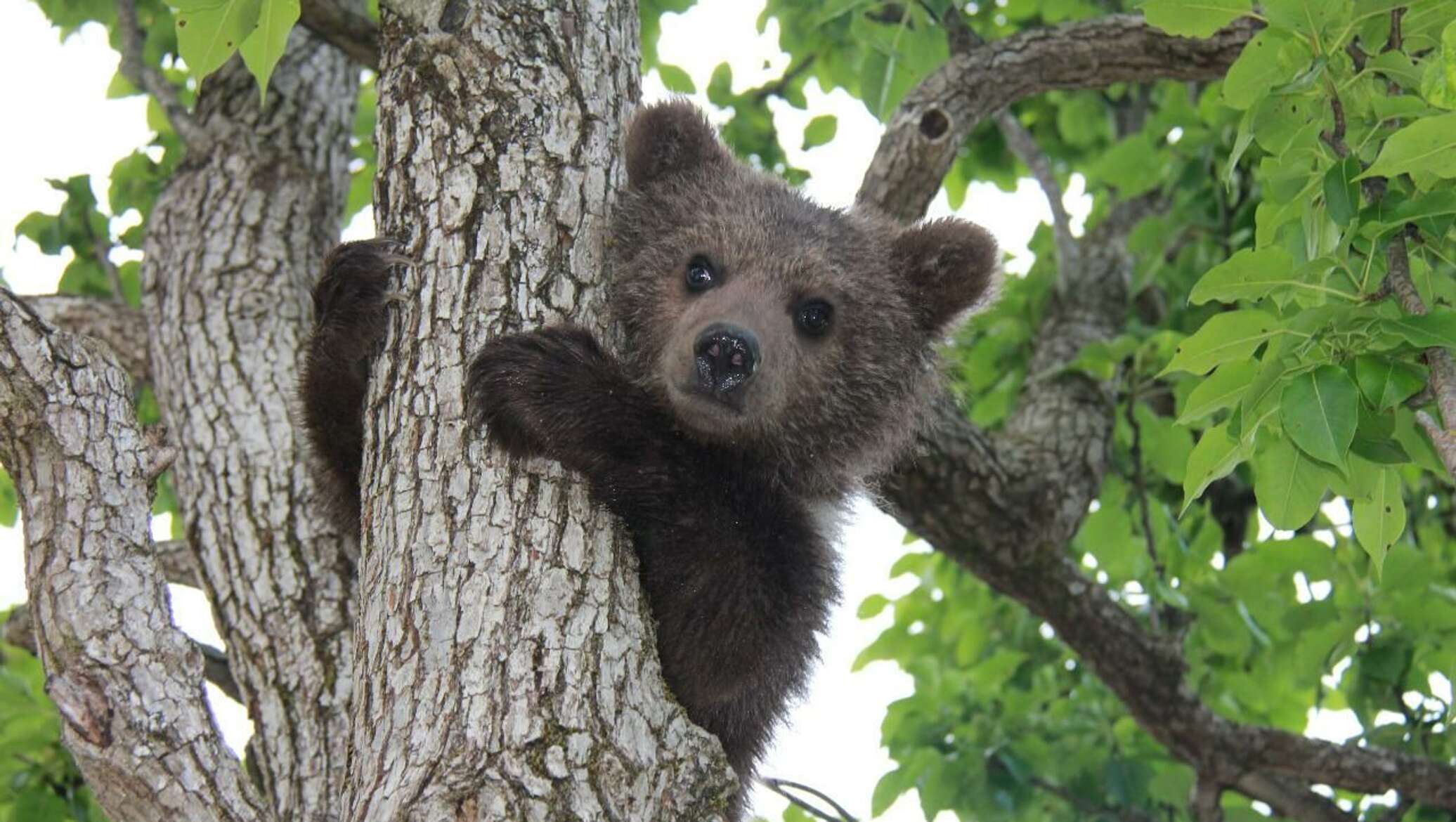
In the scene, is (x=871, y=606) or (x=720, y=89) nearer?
(x=720, y=89)

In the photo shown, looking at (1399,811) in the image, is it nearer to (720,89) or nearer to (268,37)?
(720,89)

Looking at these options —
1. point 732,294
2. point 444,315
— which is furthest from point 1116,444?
point 444,315

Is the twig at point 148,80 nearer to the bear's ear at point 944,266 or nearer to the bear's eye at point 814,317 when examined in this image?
the bear's eye at point 814,317

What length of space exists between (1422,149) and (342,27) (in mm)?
4004

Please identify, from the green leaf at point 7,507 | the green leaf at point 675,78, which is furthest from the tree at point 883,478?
the green leaf at point 7,507

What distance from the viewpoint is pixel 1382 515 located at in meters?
3.56

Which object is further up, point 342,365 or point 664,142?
point 664,142

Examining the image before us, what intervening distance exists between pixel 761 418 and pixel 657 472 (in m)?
0.55

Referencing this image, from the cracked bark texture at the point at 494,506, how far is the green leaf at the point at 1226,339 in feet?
4.63

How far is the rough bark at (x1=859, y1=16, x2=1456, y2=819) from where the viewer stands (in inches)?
228

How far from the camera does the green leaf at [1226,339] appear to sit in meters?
3.28

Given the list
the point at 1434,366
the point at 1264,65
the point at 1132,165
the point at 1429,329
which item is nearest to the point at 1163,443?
the point at 1132,165

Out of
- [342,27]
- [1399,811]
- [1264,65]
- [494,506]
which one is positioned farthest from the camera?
[1399,811]

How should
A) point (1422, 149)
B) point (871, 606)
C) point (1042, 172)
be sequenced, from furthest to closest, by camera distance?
1. point (871, 606)
2. point (1042, 172)
3. point (1422, 149)
